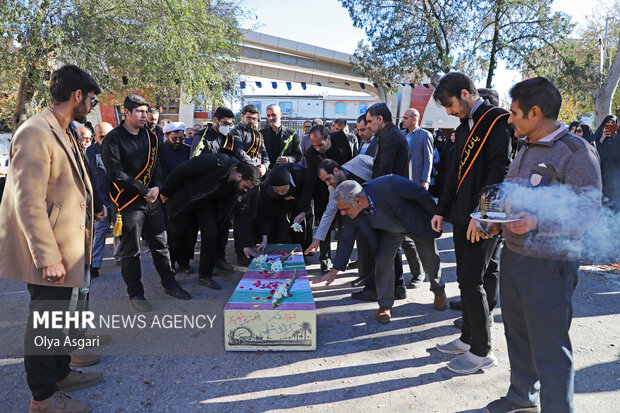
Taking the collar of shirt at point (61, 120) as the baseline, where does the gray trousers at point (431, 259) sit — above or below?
below

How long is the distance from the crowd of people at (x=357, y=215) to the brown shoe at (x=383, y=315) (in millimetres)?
14

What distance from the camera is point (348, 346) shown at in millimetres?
3246

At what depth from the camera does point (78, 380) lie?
260 centimetres

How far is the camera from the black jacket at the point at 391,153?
4121mm

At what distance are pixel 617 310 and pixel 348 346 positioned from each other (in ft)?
9.15

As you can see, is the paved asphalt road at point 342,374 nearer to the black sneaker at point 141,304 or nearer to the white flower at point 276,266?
the black sneaker at point 141,304

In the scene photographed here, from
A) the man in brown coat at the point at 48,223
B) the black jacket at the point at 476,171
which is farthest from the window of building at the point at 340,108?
the man in brown coat at the point at 48,223

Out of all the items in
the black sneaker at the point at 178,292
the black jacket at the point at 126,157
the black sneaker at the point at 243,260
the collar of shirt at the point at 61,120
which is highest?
the collar of shirt at the point at 61,120

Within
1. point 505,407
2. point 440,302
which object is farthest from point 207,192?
point 505,407

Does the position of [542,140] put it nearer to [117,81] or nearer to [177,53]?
[177,53]

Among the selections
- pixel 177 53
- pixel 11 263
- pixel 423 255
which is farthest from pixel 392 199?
pixel 177 53

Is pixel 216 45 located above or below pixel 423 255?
above

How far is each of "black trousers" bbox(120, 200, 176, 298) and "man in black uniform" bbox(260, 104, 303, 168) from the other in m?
2.43

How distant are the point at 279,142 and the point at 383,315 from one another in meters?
3.41
